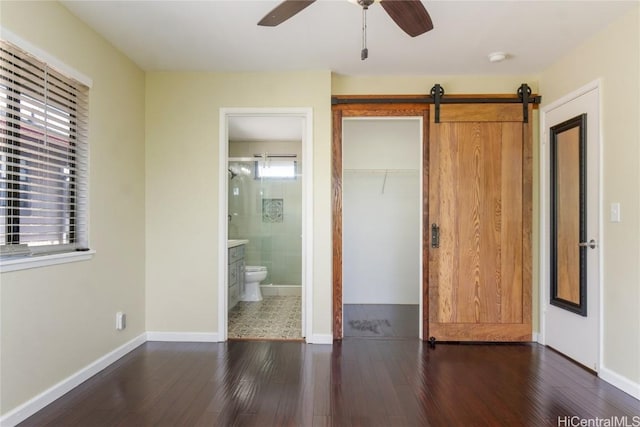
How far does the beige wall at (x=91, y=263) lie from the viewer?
1.88 m

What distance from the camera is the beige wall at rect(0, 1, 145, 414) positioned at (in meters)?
1.88

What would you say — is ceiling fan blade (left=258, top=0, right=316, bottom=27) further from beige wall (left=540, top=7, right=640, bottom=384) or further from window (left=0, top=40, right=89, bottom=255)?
beige wall (left=540, top=7, right=640, bottom=384)

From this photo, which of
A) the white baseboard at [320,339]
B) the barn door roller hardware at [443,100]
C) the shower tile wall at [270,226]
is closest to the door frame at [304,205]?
the white baseboard at [320,339]

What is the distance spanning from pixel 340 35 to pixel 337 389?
2.56 m

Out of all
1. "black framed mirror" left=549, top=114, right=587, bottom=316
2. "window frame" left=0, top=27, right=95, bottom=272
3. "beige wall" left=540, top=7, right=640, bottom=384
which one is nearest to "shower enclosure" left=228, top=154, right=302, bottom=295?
"window frame" left=0, top=27, right=95, bottom=272

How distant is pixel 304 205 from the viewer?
10.4ft

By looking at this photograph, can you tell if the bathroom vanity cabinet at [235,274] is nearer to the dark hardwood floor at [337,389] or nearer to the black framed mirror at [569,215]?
the dark hardwood floor at [337,389]

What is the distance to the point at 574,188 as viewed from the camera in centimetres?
273

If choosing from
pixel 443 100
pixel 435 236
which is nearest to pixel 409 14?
pixel 443 100

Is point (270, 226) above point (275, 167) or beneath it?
beneath

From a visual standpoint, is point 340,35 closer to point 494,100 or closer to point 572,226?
point 494,100

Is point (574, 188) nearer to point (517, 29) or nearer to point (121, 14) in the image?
point (517, 29)

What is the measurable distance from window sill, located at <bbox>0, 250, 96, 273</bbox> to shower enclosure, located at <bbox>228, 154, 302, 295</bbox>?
2.31 meters

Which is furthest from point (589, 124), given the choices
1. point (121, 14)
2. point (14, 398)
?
point (14, 398)
